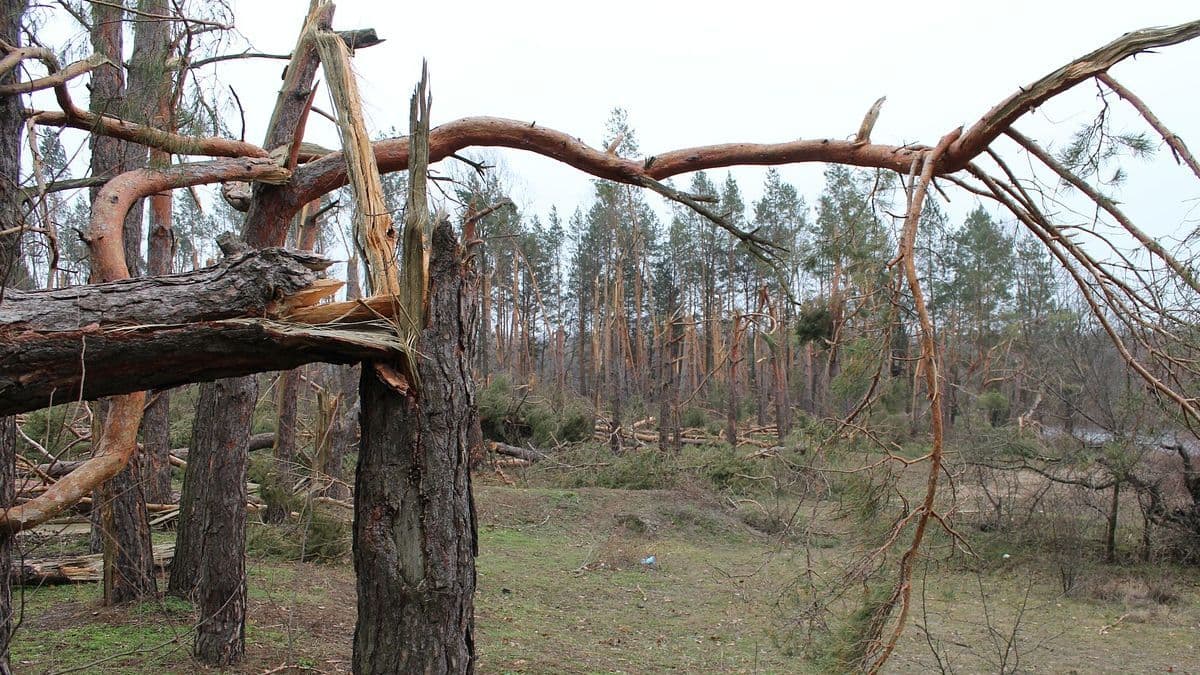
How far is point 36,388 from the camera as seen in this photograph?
96.3 inches

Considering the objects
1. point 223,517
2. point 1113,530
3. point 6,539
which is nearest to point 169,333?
point 6,539

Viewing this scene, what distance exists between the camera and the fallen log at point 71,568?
7.06 metres

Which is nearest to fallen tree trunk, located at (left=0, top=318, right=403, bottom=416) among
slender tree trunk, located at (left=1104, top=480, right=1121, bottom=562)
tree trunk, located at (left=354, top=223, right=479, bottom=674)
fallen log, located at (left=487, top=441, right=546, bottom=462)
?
tree trunk, located at (left=354, top=223, right=479, bottom=674)

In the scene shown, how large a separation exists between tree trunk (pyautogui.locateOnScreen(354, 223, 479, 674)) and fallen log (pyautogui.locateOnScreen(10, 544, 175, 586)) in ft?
16.5

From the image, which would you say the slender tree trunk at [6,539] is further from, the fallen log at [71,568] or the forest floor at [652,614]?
the fallen log at [71,568]

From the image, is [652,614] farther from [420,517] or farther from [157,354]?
[157,354]

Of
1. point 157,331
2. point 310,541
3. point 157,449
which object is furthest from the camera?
point 310,541

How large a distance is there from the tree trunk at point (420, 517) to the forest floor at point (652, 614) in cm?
157

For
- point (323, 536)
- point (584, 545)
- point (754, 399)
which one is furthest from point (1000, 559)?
point (754, 399)

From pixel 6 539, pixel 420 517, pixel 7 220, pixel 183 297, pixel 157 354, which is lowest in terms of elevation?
pixel 6 539

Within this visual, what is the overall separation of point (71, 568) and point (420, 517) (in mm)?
6263

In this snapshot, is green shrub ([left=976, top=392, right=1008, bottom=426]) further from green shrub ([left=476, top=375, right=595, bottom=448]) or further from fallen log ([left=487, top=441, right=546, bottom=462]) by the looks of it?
fallen log ([left=487, top=441, right=546, bottom=462])

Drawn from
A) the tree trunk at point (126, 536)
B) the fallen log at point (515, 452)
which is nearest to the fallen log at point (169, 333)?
the tree trunk at point (126, 536)

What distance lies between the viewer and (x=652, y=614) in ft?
28.8
